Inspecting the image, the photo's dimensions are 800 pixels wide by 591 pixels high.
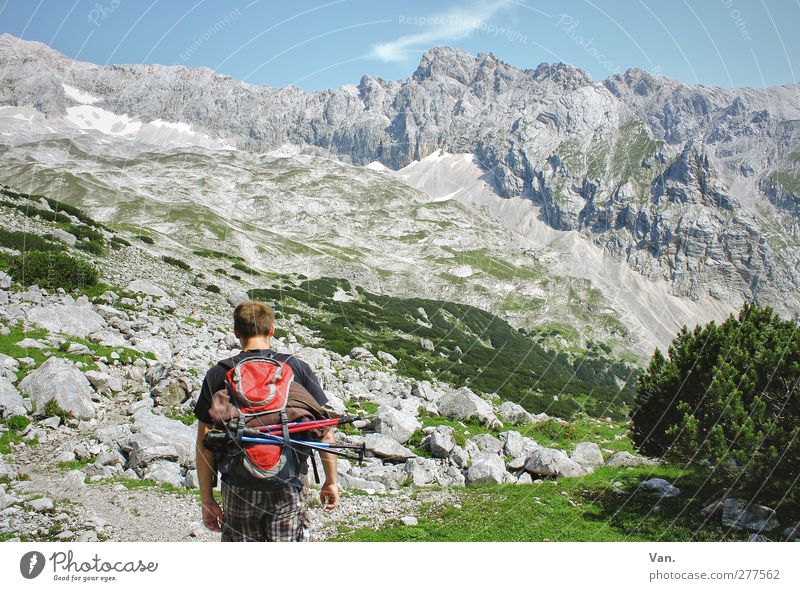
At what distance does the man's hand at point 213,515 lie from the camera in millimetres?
5441

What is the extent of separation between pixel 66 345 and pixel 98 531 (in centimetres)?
1211

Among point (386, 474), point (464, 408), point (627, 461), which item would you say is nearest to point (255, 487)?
point (386, 474)

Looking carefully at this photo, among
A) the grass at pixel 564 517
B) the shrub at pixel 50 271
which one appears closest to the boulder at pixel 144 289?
the shrub at pixel 50 271

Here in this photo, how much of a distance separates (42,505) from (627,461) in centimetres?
1936

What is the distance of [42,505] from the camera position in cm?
937

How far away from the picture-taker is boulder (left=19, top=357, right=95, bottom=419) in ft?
47.2

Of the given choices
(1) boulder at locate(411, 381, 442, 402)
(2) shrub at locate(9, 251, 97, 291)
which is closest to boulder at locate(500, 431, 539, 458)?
(1) boulder at locate(411, 381, 442, 402)

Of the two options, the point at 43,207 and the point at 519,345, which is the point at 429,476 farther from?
the point at 519,345

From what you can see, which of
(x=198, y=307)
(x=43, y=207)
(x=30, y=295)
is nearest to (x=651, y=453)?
(x=30, y=295)

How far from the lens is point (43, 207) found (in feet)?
141

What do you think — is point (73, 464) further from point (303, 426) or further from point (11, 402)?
point (303, 426)

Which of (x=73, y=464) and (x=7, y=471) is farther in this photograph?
(x=73, y=464)

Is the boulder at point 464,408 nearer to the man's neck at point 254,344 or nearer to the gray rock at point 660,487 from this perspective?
the gray rock at point 660,487
